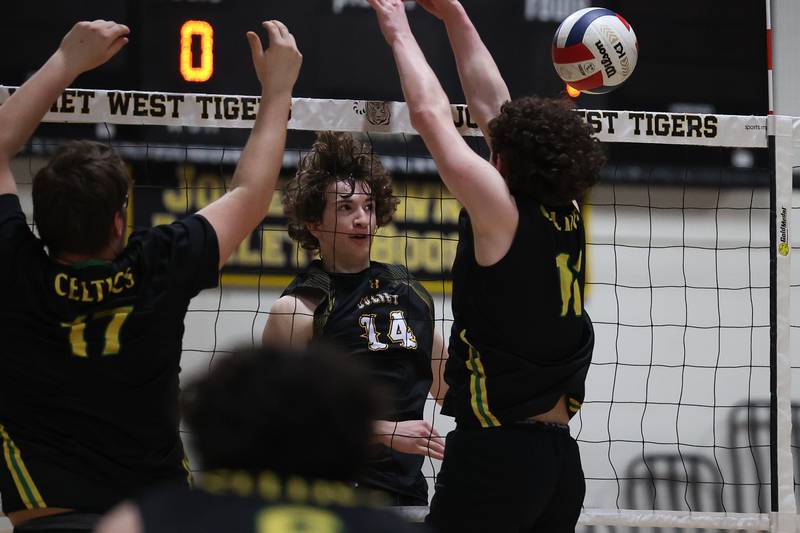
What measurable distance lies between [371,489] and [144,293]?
59.7 inches

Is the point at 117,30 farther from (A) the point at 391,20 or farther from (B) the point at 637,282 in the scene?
(B) the point at 637,282

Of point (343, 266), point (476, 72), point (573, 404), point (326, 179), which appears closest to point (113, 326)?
point (573, 404)

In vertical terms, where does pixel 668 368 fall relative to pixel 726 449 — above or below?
above

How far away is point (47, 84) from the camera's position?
7.87 ft

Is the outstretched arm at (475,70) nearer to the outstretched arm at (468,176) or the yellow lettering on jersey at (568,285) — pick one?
the outstretched arm at (468,176)

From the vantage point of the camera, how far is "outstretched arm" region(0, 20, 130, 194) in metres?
2.34

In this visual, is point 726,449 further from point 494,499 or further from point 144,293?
point 144,293

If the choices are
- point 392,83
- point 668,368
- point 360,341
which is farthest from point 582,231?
point 668,368

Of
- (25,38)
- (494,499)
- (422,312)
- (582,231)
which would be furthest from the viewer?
(25,38)

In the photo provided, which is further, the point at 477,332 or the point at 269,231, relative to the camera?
the point at 269,231

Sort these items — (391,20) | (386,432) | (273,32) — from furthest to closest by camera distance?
(386,432)
(391,20)
(273,32)

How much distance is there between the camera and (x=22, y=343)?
2191 millimetres

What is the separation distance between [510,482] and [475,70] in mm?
1200

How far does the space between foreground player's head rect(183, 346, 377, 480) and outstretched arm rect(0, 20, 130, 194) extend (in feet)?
4.28
